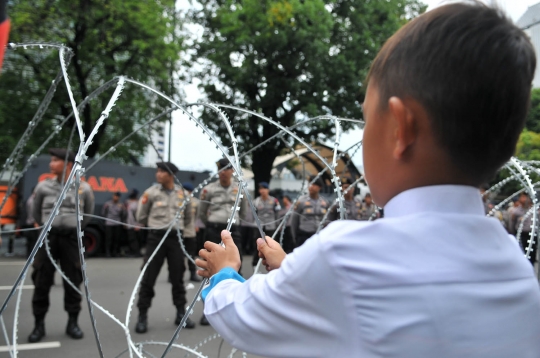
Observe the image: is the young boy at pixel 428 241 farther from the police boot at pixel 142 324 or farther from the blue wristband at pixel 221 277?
the police boot at pixel 142 324

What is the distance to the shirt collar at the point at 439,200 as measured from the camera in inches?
35.4

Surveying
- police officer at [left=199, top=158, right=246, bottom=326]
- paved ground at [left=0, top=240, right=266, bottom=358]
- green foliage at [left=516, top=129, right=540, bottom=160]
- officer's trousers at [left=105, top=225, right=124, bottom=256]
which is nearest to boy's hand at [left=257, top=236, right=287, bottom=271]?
paved ground at [left=0, top=240, right=266, bottom=358]

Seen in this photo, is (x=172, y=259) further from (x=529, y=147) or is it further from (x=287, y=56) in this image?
(x=529, y=147)

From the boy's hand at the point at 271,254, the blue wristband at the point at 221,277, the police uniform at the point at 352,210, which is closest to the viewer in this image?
the blue wristband at the point at 221,277

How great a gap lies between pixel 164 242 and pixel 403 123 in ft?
17.2

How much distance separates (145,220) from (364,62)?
43.6ft

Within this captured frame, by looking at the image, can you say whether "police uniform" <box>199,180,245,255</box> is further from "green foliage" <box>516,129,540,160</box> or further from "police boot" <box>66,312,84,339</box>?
"green foliage" <box>516,129,540,160</box>

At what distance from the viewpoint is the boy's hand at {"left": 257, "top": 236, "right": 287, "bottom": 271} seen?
1386 mm

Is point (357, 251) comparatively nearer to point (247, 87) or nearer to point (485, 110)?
point (485, 110)

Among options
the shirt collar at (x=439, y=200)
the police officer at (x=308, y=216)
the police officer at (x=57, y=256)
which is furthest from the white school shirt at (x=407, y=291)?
the police officer at (x=308, y=216)

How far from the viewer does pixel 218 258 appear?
48.4 inches

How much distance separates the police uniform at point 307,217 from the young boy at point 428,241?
7256mm

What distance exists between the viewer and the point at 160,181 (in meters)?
6.15

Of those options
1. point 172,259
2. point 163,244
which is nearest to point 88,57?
point 163,244
